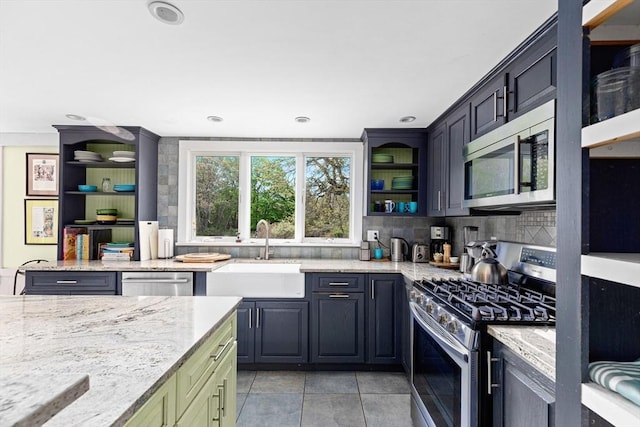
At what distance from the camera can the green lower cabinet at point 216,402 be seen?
1187mm

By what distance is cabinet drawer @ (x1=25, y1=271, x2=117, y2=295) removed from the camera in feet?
9.36

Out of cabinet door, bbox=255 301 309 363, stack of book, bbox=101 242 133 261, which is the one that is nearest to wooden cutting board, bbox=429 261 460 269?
cabinet door, bbox=255 301 309 363

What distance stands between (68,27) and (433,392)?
8.62 ft

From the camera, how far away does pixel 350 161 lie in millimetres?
3693

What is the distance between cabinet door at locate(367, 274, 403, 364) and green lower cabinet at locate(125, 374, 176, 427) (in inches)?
81.8

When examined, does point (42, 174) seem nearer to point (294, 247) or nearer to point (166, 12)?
point (294, 247)

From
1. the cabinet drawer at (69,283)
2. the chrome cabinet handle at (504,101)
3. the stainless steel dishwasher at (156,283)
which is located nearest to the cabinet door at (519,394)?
the chrome cabinet handle at (504,101)

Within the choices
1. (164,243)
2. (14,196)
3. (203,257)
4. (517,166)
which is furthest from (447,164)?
(14,196)

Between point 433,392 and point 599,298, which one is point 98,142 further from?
point 599,298

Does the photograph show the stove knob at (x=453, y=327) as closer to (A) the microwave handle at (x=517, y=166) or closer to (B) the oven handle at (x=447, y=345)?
(B) the oven handle at (x=447, y=345)

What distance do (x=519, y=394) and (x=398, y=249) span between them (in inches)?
88.4

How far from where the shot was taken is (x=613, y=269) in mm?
643

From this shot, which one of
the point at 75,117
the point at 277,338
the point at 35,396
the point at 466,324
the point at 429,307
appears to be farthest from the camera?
the point at 75,117

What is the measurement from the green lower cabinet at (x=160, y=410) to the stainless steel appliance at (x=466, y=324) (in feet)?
3.68
